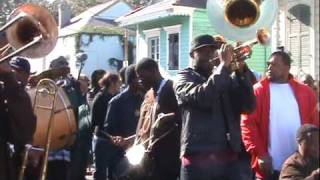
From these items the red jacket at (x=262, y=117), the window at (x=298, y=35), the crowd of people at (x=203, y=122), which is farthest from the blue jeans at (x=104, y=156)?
the window at (x=298, y=35)

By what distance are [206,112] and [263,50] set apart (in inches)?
534

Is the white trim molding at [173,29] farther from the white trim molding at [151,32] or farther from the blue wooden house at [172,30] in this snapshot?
the white trim molding at [151,32]

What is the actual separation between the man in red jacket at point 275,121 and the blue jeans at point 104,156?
2.07m

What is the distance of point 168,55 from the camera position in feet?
73.7

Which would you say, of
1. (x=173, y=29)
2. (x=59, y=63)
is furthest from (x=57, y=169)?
(x=173, y=29)

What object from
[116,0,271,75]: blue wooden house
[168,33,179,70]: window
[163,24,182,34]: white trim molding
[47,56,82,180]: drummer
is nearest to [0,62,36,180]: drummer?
[47,56,82,180]: drummer

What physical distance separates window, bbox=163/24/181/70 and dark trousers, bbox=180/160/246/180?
16784 mm

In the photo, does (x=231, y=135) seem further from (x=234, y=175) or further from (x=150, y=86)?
(x=150, y=86)

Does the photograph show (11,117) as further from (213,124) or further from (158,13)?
(158,13)

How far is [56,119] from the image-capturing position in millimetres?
6590

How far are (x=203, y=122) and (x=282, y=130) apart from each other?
948 millimetres

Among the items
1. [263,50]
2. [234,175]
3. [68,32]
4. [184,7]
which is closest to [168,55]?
[184,7]

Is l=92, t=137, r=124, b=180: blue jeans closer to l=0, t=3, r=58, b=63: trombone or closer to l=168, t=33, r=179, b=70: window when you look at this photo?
l=0, t=3, r=58, b=63: trombone

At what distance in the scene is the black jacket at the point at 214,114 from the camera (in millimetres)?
4980
